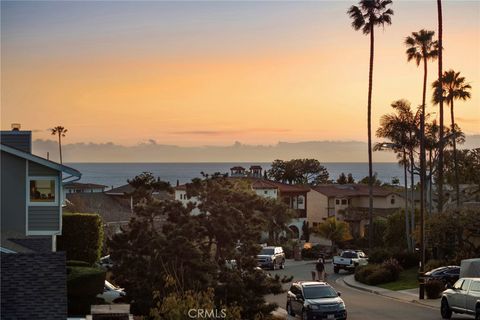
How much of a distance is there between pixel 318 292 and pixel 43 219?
431 inches

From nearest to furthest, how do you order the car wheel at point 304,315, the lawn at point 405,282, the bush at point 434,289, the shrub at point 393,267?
the car wheel at point 304,315 < the bush at point 434,289 < the lawn at point 405,282 < the shrub at point 393,267

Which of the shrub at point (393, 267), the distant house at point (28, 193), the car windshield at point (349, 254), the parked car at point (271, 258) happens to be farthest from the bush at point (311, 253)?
the distant house at point (28, 193)

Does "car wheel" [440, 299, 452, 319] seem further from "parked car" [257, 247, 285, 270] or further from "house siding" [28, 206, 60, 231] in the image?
"parked car" [257, 247, 285, 270]

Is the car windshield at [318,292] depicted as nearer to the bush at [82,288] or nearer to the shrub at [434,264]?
the bush at [82,288]

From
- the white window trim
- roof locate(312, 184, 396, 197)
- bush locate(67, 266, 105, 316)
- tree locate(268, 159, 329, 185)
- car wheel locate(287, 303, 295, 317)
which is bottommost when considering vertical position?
car wheel locate(287, 303, 295, 317)

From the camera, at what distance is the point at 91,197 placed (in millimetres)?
76500

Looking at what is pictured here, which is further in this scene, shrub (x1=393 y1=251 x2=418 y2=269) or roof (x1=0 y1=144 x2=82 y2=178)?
shrub (x1=393 y1=251 x2=418 y2=269)

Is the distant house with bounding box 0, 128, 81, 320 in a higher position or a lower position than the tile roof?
higher

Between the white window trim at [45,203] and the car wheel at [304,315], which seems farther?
the car wheel at [304,315]

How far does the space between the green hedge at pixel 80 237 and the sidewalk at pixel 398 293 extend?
1537 cm

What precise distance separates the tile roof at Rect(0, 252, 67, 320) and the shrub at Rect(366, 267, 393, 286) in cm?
3339

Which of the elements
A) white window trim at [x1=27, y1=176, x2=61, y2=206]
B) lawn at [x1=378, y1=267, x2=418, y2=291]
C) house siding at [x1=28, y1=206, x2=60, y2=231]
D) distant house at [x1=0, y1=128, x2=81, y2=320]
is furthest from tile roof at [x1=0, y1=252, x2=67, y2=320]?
lawn at [x1=378, y1=267, x2=418, y2=291]

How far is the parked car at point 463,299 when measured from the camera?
30.2 meters

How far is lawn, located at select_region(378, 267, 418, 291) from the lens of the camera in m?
48.0
